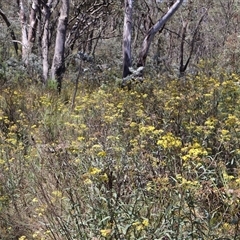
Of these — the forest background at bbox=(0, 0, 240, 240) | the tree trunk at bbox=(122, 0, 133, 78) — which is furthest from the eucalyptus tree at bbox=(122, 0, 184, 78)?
the forest background at bbox=(0, 0, 240, 240)

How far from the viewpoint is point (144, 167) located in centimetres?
298

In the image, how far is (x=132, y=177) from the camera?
288 centimetres

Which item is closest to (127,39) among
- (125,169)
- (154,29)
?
(154,29)

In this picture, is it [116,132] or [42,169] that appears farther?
[116,132]

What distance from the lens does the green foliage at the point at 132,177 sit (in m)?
2.34

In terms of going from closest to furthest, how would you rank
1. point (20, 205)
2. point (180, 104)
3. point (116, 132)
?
point (20, 205)
point (116, 132)
point (180, 104)

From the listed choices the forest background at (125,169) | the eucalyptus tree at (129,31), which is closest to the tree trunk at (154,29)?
the eucalyptus tree at (129,31)

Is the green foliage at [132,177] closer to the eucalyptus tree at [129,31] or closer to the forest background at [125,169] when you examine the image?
the forest background at [125,169]

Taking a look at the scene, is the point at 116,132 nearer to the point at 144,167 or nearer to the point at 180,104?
the point at 180,104

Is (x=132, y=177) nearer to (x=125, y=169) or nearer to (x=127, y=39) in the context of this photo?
(x=125, y=169)

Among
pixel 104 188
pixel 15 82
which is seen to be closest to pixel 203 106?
pixel 104 188

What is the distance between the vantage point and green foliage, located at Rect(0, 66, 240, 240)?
2336mm

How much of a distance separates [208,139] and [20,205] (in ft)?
5.14

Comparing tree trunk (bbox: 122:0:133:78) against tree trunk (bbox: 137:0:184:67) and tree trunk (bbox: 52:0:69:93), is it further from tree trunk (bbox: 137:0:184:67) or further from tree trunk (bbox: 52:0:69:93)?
tree trunk (bbox: 52:0:69:93)
